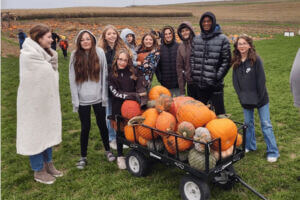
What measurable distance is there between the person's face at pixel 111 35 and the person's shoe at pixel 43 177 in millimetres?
2402

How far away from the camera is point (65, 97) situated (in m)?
8.84

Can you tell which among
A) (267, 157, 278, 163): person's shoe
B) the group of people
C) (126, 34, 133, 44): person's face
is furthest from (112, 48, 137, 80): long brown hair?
(267, 157, 278, 163): person's shoe

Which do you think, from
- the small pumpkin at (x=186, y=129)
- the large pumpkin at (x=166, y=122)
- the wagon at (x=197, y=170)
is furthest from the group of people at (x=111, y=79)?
the small pumpkin at (x=186, y=129)

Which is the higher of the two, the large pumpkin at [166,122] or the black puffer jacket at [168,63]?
the black puffer jacket at [168,63]

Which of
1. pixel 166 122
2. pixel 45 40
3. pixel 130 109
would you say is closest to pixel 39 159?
pixel 130 109

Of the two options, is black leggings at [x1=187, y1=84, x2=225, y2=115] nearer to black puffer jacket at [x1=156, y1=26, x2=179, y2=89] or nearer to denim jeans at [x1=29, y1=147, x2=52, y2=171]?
black puffer jacket at [x1=156, y1=26, x2=179, y2=89]

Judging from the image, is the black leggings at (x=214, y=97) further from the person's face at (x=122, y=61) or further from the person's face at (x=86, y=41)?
the person's face at (x=86, y=41)

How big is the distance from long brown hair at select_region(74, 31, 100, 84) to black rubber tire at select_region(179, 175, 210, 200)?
205 centimetres

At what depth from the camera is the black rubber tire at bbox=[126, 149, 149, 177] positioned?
13.4 feet

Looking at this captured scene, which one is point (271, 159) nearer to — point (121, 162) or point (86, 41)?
point (121, 162)

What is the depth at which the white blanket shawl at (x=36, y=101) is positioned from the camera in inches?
144

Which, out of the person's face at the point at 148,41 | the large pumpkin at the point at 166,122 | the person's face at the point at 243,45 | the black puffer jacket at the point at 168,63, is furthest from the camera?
the black puffer jacket at the point at 168,63

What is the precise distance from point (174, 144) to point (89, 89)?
66.2 inches

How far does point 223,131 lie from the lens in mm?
3195
